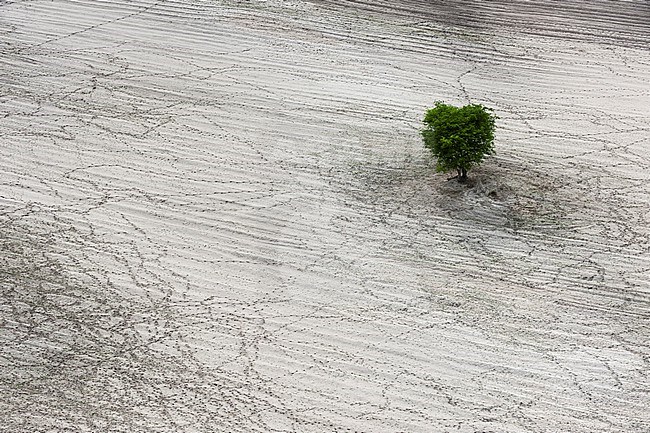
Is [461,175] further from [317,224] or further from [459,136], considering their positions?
[317,224]

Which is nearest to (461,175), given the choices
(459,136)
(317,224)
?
(459,136)

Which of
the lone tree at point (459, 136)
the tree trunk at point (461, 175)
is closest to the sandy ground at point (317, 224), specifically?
the tree trunk at point (461, 175)

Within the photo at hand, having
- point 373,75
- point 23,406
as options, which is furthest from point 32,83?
point 23,406

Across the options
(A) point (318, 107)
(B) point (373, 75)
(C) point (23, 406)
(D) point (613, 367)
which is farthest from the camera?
(B) point (373, 75)

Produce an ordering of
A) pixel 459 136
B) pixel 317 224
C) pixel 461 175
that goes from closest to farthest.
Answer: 1. pixel 317 224
2. pixel 459 136
3. pixel 461 175

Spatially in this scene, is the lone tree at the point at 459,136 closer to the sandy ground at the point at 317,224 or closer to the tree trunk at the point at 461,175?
the tree trunk at the point at 461,175

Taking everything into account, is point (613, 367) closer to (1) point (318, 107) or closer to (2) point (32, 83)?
(1) point (318, 107)
